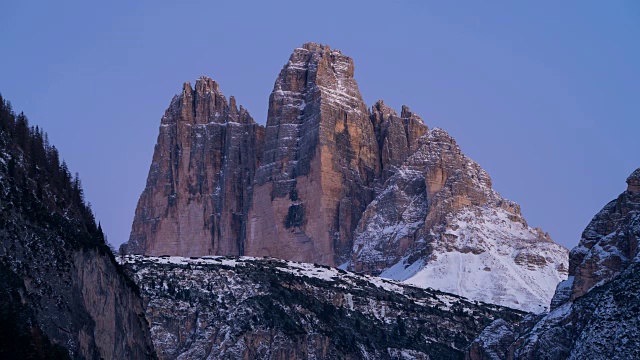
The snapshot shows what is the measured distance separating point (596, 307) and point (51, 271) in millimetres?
46573

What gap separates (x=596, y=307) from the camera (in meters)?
146

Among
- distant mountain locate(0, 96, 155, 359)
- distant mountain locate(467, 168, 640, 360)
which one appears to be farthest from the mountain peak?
distant mountain locate(0, 96, 155, 359)

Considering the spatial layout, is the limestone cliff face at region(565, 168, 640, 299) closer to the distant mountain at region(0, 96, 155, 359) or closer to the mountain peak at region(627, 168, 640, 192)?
the mountain peak at region(627, 168, 640, 192)

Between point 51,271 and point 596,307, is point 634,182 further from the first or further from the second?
point 51,271

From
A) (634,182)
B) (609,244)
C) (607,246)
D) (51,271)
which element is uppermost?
(634,182)

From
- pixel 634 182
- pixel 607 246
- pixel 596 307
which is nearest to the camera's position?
pixel 596 307

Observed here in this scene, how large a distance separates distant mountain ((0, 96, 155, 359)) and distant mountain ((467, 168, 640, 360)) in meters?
35.5

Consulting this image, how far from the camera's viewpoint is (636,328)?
138 m

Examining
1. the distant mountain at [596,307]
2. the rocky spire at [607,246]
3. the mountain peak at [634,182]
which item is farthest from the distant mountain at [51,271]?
the mountain peak at [634,182]

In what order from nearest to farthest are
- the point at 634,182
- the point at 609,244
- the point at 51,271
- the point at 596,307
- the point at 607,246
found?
the point at 51,271 → the point at 596,307 → the point at 607,246 → the point at 609,244 → the point at 634,182

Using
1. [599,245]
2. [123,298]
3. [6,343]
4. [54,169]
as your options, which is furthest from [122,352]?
[599,245]

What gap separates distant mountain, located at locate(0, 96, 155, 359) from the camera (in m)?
116

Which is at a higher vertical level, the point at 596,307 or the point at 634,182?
the point at 634,182

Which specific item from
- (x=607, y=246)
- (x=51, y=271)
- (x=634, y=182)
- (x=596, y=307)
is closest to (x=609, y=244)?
(x=607, y=246)
